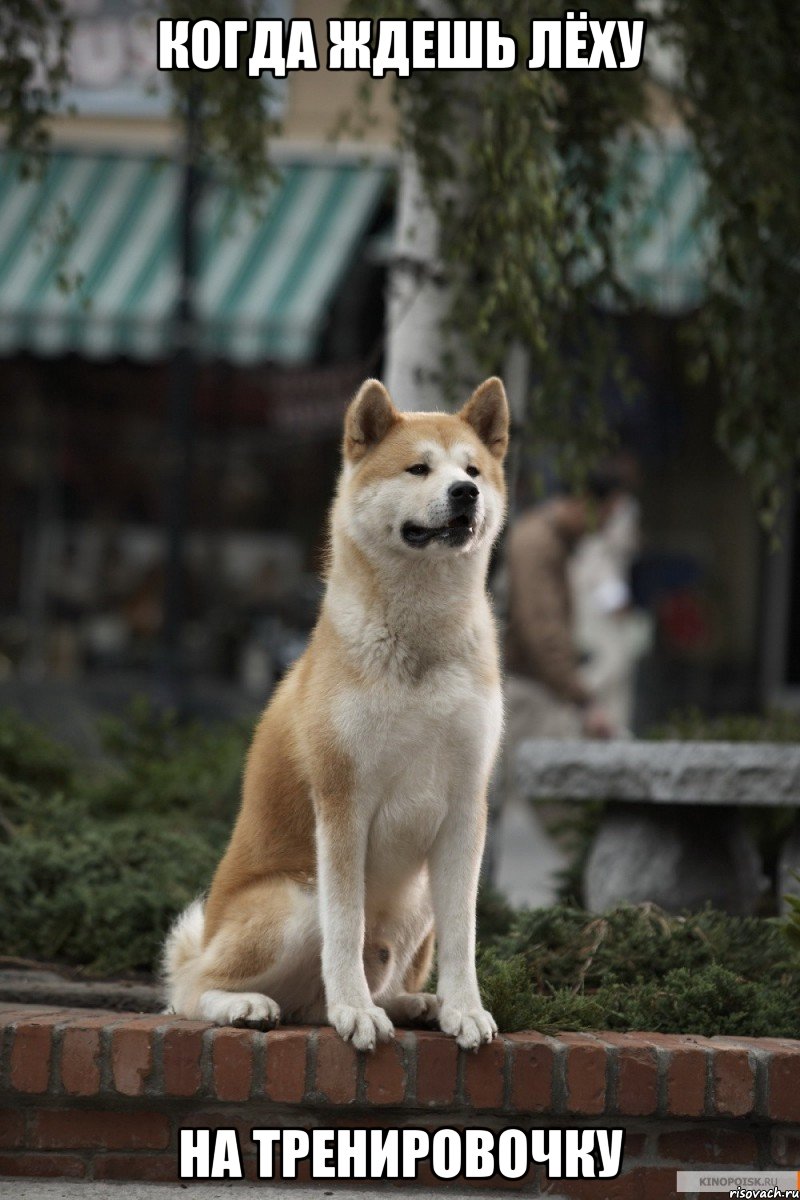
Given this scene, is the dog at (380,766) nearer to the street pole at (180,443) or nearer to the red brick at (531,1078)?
the red brick at (531,1078)

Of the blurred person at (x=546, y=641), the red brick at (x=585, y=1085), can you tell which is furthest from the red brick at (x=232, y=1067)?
the blurred person at (x=546, y=641)

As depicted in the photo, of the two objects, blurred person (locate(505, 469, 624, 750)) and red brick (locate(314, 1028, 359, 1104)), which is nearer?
red brick (locate(314, 1028, 359, 1104))

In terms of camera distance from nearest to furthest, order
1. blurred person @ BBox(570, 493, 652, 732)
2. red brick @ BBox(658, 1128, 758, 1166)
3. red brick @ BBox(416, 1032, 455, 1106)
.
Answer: red brick @ BBox(416, 1032, 455, 1106), red brick @ BBox(658, 1128, 758, 1166), blurred person @ BBox(570, 493, 652, 732)

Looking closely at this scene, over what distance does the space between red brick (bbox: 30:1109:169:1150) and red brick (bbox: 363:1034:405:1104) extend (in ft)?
1.61

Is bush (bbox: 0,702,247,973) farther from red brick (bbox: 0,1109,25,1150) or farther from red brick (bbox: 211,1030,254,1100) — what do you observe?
red brick (bbox: 211,1030,254,1100)

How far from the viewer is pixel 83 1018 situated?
3545 mm

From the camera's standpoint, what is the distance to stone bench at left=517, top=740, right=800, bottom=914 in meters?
5.04

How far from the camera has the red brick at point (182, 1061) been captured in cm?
337

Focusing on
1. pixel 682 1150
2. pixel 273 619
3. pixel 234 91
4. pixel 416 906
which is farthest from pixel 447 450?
pixel 273 619

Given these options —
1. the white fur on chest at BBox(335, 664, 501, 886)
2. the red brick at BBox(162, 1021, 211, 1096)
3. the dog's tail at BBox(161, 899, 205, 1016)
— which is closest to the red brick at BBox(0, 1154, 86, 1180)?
the red brick at BBox(162, 1021, 211, 1096)

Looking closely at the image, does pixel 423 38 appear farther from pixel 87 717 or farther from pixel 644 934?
pixel 87 717

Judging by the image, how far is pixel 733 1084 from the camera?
3.41 m

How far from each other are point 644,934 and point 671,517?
31.4ft

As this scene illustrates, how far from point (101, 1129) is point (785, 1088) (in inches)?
60.1
